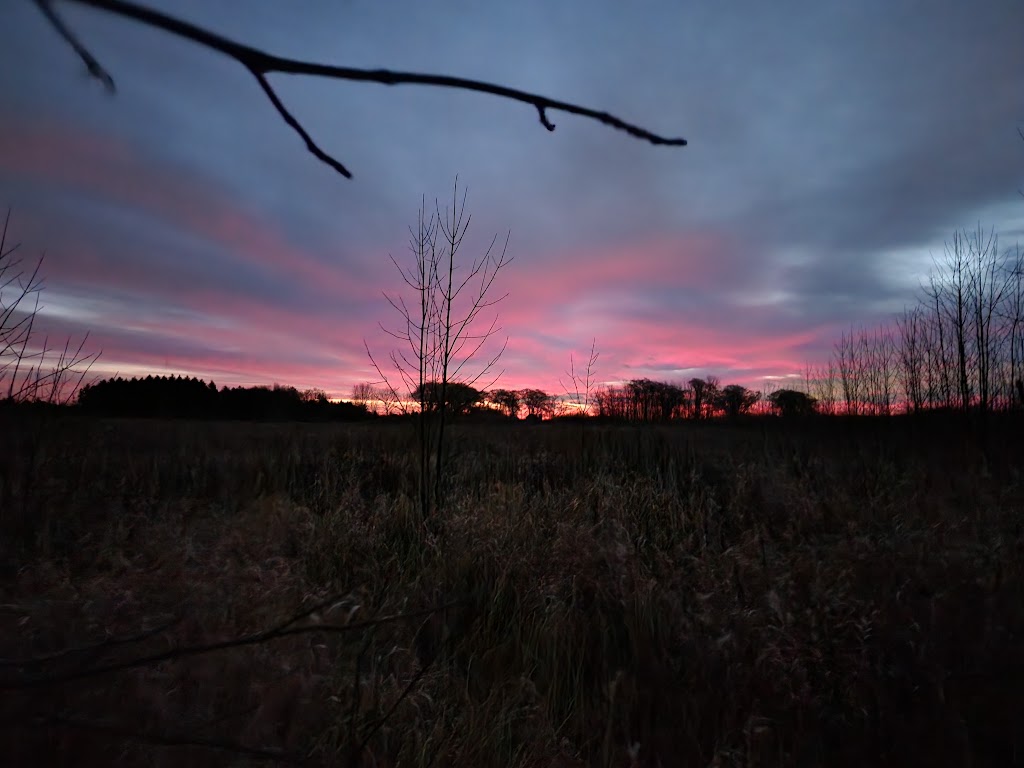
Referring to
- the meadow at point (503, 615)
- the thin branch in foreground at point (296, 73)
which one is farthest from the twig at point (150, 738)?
the thin branch in foreground at point (296, 73)

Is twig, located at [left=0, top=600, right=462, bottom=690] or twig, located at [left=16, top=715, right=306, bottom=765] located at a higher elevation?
twig, located at [left=0, top=600, right=462, bottom=690]

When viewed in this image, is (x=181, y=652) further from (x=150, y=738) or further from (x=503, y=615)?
(x=503, y=615)

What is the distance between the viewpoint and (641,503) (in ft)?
24.7

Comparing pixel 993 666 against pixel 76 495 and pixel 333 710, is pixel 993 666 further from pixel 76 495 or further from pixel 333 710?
pixel 76 495

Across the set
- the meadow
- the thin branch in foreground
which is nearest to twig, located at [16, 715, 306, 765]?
the meadow

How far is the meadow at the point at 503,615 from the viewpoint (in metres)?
2.14

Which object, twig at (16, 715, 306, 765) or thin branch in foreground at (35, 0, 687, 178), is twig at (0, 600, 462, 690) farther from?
thin branch in foreground at (35, 0, 687, 178)

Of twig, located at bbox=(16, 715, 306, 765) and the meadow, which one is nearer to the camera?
twig, located at bbox=(16, 715, 306, 765)

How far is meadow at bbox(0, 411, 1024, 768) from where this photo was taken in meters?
2.14

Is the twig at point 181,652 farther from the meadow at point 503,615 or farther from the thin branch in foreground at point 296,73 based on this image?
the thin branch in foreground at point 296,73

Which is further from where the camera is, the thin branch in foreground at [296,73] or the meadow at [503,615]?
the meadow at [503,615]

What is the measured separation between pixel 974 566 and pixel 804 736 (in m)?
3.33

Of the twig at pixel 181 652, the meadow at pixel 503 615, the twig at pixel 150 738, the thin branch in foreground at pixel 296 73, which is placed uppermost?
the thin branch in foreground at pixel 296 73

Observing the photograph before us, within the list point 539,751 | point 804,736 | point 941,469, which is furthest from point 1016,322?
point 539,751
